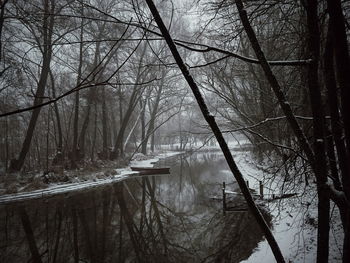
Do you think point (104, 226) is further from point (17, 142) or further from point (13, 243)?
point (17, 142)

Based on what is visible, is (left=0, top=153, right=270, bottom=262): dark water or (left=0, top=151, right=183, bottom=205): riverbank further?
(left=0, top=151, right=183, bottom=205): riverbank

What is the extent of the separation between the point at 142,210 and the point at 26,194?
5.98m

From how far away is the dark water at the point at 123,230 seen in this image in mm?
6449

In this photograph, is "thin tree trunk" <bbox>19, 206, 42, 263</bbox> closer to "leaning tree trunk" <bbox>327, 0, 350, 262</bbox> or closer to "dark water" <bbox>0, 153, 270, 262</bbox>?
"dark water" <bbox>0, 153, 270, 262</bbox>

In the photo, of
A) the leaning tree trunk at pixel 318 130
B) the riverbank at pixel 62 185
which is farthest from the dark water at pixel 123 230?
the leaning tree trunk at pixel 318 130

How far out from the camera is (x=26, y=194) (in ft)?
38.6

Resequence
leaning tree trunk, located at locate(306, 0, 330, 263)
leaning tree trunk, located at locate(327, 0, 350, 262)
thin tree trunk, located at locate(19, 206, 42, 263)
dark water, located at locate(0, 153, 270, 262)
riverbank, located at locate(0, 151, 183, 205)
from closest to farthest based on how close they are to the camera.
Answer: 1. leaning tree trunk, located at locate(327, 0, 350, 262)
2. leaning tree trunk, located at locate(306, 0, 330, 263)
3. thin tree trunk, located at locate(19, 206, 42, 263)
4. dark water, located at locate(0, 153, 270, 262)
5. riverbank, located at locate(0, 151, 183, 205)

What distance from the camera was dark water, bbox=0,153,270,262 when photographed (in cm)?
645

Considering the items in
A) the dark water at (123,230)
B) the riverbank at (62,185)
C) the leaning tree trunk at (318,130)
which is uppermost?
the leaning tree trunk at (318,130)

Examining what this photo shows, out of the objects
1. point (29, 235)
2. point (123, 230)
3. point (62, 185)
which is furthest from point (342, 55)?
point (62, 185)

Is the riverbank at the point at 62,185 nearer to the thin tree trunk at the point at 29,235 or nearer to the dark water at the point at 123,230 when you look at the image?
the dark water at the point at 123,230

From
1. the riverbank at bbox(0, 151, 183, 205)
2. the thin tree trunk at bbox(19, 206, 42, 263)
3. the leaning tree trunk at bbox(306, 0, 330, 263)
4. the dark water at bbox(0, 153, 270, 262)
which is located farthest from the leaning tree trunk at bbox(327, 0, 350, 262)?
the riverbank at bbox(0, 151, 183, 205)

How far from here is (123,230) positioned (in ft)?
26.6

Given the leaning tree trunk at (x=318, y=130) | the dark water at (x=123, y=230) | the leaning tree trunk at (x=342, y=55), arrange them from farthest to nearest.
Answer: the dark water at (x=123, y=230) → the leaning tree trunk at (x=318, y=130) → the leaning tree trunk at (x=342, y=55)
